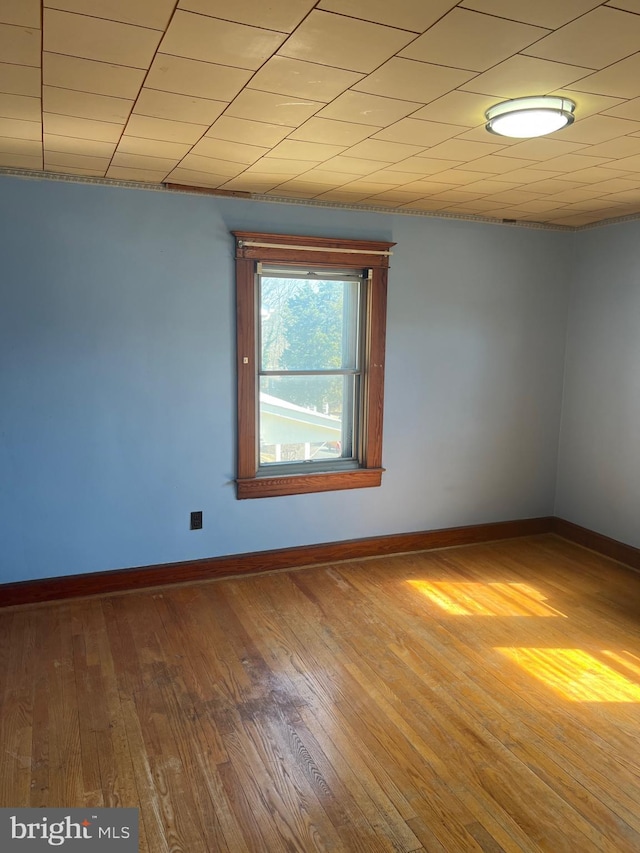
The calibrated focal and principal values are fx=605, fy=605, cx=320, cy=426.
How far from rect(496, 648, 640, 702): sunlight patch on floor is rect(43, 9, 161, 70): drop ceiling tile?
119 inches

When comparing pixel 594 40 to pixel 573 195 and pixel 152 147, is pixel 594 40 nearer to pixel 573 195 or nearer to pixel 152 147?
pixel 152 147

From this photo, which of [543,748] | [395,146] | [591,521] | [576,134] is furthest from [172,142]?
[591,521]

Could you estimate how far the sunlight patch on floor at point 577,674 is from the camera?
2.79m

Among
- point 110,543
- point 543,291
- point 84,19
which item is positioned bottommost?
point 110,543

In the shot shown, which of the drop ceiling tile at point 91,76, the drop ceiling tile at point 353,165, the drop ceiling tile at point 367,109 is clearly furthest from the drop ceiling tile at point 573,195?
the drop ceiling tile at point 91,76

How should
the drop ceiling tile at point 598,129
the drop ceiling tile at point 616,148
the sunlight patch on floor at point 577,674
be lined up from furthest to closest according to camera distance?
the sunlight patch on floor at point 577,674 → the drop ceiling tile at point 616,148 → the drop ceiling tile at point 598,129

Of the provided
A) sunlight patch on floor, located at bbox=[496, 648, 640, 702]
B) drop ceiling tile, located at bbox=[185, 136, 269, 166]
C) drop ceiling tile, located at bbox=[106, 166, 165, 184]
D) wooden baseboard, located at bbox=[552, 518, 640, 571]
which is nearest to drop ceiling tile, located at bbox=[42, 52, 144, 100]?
drop ceiling tile, located at bbox=[185, 136, 269, 166]

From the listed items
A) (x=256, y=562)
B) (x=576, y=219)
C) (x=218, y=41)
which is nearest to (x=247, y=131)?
(x=218, y=41)

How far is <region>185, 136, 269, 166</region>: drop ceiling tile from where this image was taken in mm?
2668

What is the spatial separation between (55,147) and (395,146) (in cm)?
157

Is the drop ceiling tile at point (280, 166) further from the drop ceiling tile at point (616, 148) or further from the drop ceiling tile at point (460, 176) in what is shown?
the drop ceiling tile at point (616, 148)

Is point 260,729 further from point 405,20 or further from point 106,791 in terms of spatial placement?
point 405,20

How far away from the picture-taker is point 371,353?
4.21 meters

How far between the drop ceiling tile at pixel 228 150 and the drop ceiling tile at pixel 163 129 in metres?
0.08
